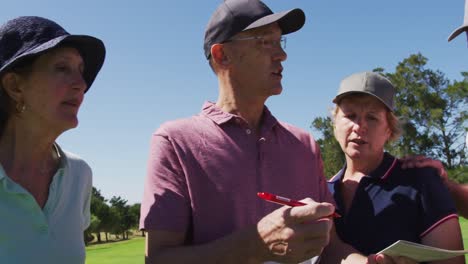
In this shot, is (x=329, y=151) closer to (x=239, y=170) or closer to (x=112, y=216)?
(x=112, y=216)

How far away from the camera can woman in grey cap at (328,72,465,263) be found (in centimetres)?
282

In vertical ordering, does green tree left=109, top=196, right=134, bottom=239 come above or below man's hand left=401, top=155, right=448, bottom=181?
below

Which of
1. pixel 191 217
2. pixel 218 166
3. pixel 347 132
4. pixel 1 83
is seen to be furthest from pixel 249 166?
pixel 1 83

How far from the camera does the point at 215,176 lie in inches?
93.4

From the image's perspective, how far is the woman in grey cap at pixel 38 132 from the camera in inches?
95.0

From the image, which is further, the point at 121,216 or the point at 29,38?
the point at 121,216

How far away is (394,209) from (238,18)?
1440mm

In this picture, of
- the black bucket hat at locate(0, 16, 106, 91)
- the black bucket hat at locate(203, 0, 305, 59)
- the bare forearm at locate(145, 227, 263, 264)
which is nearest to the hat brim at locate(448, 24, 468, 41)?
the black bucket hat at locate(203, 0, 305, 59)

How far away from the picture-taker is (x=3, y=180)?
2.42 metres

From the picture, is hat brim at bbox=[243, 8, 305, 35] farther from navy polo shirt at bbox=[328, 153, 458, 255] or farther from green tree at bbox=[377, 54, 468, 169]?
green tree at bbox=[377, 54, 468, 169]

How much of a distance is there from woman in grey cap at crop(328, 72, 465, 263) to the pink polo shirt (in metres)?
0.54

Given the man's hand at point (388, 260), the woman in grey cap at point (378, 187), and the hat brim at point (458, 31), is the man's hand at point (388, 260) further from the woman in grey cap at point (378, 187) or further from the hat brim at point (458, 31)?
the hat brim at point (458, 31)

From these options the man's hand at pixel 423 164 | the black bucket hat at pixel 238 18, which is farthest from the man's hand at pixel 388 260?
the black bucket hat at pixel 238 18

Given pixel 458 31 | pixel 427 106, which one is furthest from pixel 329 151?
pixel 458 31
